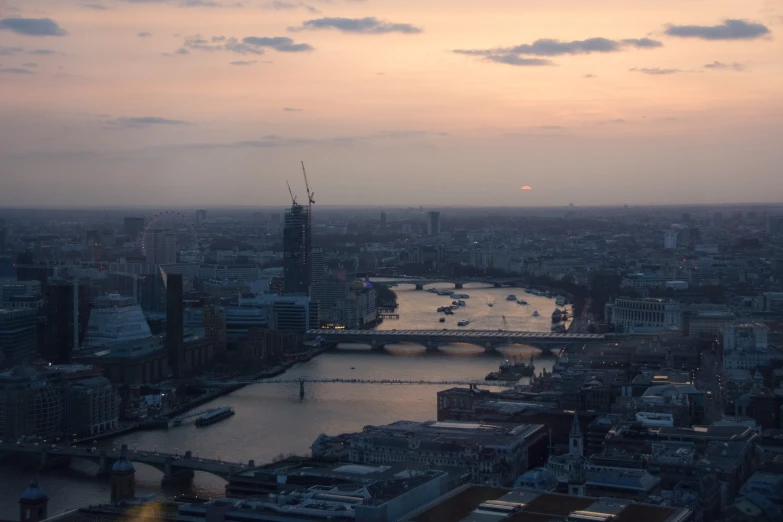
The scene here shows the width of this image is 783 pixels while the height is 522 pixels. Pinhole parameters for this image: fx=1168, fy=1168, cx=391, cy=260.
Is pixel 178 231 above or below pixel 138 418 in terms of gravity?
above

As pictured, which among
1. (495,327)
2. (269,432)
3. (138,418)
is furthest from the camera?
(495,327)

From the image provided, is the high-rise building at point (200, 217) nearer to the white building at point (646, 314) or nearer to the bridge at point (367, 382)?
the white building at point (646, 314)

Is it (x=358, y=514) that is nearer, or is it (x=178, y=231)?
(x=358, y=514)

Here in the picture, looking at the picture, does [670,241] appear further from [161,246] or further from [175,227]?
[161,246]

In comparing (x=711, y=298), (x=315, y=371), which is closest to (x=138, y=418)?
(x=315, y=371)

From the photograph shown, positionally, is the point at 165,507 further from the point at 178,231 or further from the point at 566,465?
the point at 178,231

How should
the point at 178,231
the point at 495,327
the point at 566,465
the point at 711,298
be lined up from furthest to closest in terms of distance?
the point at 178,231 < the point at 711,298 < the point at 495,327 < the point at 566,465
